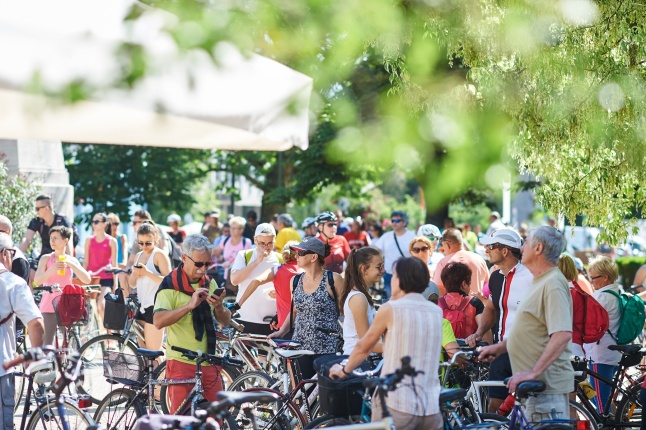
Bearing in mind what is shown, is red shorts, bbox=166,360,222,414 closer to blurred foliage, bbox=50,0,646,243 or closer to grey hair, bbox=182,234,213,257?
grey hair, bbox=182,234,213,257

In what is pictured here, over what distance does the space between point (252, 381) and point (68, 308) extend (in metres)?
2.83

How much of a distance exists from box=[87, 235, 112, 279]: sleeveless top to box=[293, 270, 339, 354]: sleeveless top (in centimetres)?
708

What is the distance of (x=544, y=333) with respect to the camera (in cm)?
611

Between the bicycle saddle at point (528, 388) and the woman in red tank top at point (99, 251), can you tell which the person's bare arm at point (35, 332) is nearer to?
the bicycle saddle at point (528, 388)

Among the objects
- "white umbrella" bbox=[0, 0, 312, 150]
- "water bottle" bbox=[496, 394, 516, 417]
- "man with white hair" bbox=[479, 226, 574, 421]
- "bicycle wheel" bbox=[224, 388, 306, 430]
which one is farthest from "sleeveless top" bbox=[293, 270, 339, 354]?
"white umbrella" bbox=[0, 0, 312, 150]

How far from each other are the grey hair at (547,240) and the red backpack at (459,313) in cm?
243

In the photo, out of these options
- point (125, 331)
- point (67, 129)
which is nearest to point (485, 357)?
point (67, 129)

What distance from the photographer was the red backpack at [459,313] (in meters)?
8.59

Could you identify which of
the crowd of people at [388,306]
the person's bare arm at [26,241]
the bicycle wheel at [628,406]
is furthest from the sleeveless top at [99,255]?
the bicycle wheel at [628,406]

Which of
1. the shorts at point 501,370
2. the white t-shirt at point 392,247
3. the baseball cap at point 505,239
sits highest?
the white t-shirt at point 392,247

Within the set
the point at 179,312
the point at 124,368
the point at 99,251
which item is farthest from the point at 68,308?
the point at 99,251

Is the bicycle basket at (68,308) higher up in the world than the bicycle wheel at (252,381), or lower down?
higher up

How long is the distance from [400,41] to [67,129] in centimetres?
230

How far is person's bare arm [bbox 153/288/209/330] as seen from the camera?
A: 22.6 feet
